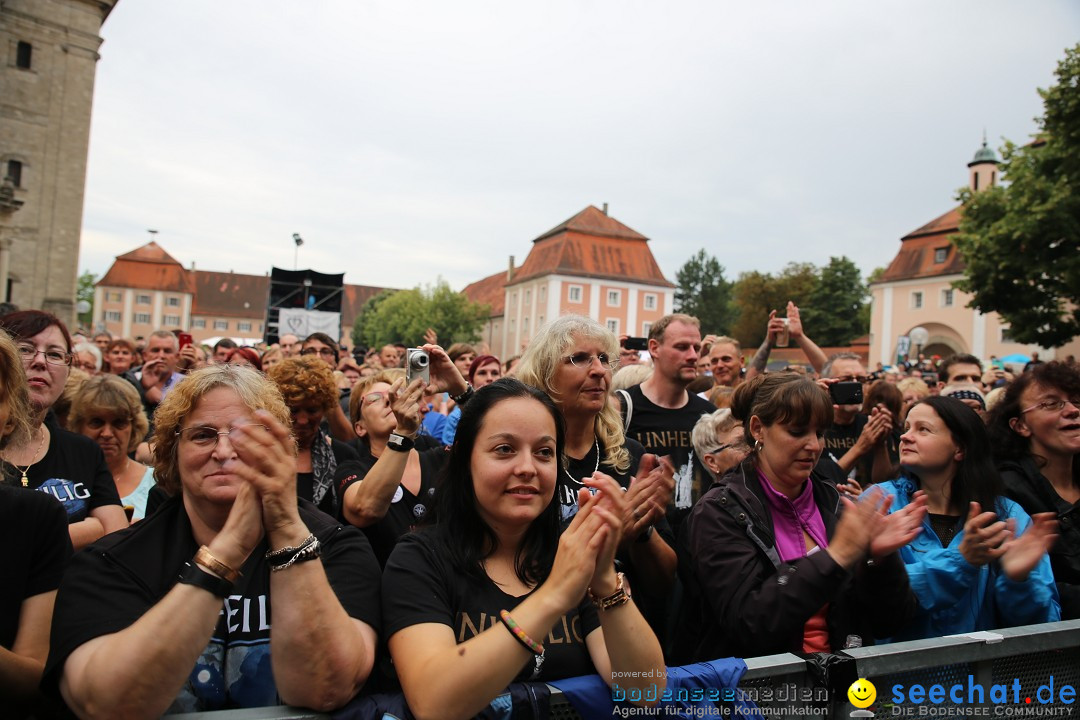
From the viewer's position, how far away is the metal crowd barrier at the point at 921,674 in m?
2.17

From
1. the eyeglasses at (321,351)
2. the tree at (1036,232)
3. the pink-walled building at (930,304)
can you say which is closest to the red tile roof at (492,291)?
the pink-walled building at (930,304)

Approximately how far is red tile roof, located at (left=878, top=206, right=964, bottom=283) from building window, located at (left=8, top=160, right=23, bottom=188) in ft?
180

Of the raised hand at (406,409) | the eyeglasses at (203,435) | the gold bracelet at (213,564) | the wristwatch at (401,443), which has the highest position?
the raised hand at (406,409)

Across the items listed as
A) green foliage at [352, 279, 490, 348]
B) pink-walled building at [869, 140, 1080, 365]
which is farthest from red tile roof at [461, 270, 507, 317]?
pink-walled building at [869, 140, 1080, 365]

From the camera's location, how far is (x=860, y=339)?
2459 inches

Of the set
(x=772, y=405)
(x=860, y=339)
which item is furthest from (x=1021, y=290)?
(x=860, y=339)

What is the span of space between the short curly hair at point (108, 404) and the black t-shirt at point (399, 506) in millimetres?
1396

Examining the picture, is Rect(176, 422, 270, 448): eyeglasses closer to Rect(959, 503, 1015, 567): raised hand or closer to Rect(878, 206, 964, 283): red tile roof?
Rect(959, 503, 1015, 567): raised hand

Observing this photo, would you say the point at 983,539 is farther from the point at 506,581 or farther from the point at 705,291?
the point at 705,291

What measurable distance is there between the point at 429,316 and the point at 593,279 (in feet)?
55.8

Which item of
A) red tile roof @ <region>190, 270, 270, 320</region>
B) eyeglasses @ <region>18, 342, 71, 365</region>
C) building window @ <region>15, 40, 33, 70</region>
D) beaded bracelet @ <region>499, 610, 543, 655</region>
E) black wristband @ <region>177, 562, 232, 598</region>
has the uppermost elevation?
building window @ <region>15, 40, 33, 70</region>

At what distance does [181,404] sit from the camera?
225cm

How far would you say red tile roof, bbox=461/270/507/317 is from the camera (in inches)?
3196

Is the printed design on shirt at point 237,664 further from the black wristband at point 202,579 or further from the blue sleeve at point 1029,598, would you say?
the blue sleeve at point 1029,598
